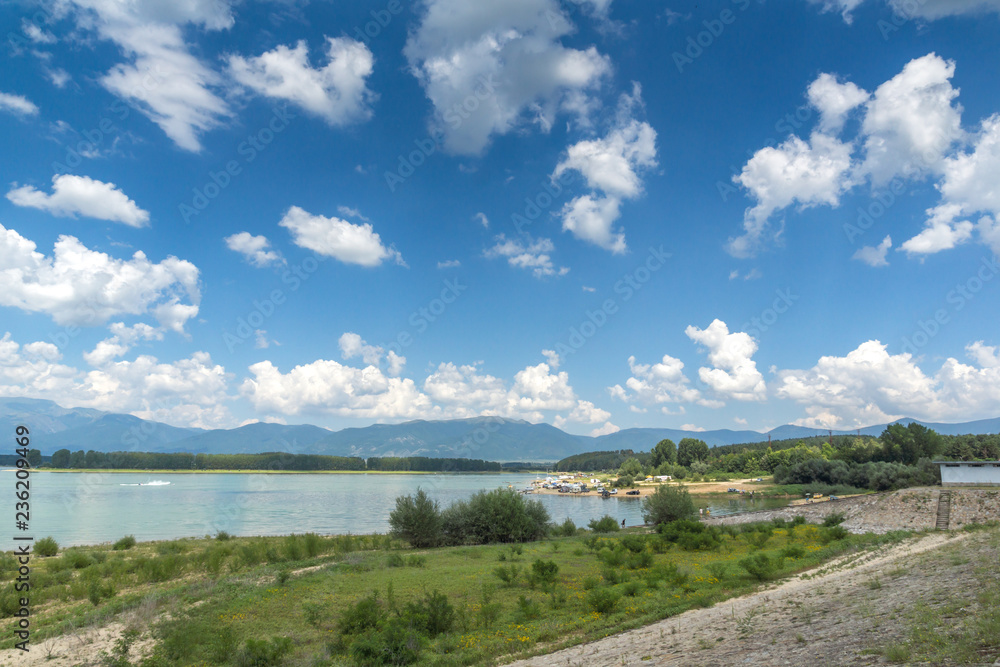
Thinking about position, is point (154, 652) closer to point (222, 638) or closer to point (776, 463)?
point (222, 638)

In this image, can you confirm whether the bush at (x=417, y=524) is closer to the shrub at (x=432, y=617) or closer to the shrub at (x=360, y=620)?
the shrub at (x=432, y=617)

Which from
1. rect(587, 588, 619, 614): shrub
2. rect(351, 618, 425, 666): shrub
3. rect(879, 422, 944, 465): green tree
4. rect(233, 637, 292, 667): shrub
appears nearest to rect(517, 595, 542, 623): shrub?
rect(587, 588, 619, 614): shrub

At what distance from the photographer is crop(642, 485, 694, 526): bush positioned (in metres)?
39.9

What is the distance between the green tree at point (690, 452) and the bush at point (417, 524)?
131661mm

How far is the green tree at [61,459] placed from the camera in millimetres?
144875

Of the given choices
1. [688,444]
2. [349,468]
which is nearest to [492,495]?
[688,444]

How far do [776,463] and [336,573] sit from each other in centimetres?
12108

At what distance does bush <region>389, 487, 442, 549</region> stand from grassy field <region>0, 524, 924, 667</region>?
263 cm

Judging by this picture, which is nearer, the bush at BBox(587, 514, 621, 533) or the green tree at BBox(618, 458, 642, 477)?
the bush at BBox(587, 514, 621, 533)

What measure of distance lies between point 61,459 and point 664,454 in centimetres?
17930

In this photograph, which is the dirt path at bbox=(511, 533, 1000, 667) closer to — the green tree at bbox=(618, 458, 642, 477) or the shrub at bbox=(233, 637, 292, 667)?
the shrub at bbox=(233, 637, 292, 667)

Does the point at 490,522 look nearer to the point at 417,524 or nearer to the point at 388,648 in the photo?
the point at 417,524

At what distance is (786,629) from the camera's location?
10.5m

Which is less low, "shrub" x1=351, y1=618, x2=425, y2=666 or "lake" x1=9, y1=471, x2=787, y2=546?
"shrub" x1=351, y1=618, x2=425, y2=666
